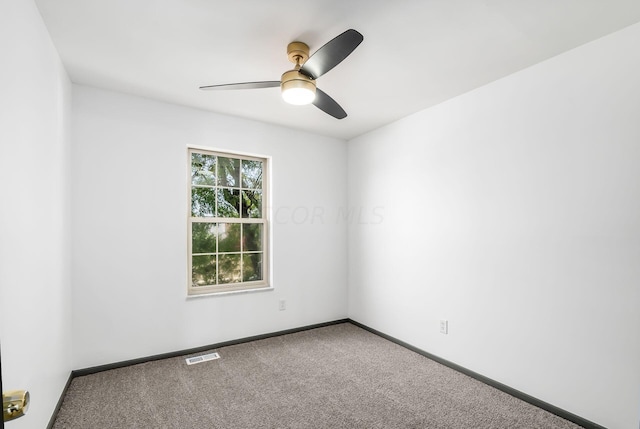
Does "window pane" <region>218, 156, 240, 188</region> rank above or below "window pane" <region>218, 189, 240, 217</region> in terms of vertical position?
above

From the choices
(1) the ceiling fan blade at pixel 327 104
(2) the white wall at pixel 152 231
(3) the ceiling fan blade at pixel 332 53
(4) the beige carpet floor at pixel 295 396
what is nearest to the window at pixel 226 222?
(2) the white wall at pixel 152 231

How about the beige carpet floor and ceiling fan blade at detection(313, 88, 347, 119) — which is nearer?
the beige carpet floor

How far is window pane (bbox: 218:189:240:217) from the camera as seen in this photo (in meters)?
3.71

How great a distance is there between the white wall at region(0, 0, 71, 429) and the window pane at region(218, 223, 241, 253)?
4.73 ft

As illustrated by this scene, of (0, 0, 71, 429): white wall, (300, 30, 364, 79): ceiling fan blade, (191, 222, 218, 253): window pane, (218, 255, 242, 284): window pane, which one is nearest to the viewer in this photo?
(0, 0, 71, 429): white wall

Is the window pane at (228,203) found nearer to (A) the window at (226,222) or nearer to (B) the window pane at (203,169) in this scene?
(A) the window at (226,222)

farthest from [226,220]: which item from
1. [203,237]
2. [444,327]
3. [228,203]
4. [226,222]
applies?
[444,327]

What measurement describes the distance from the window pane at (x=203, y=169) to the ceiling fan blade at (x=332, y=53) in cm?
194

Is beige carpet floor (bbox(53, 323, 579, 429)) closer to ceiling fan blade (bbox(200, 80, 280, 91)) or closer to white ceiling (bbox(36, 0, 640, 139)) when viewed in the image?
ceiling fan blade (bbox(200, 80, 280, 91))

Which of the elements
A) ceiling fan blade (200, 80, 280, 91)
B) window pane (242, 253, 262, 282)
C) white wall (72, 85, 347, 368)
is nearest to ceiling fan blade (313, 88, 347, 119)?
ceiling fan blade (200, 80, 280, 91)

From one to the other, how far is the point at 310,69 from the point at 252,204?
2188 millimetres

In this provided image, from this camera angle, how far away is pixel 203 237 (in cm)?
358

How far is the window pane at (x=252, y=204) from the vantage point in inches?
152

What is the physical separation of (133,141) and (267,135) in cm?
139
